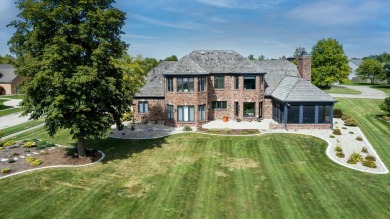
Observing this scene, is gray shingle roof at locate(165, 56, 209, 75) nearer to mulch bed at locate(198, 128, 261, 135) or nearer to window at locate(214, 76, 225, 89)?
window at locate(214, 76, 225, 89)

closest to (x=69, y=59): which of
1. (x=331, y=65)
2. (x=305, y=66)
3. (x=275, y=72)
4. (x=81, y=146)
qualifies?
(x=81, y=146)

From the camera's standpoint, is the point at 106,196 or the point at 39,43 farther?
the point at 39,43

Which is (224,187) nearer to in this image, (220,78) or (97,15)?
(97,15)

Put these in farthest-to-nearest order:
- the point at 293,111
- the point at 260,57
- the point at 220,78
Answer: the point at 260,57
the point at 220,78
the point at 293,111

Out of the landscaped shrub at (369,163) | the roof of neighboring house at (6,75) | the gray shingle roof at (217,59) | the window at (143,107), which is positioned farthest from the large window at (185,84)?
the roof of neighboring house at (6,75)

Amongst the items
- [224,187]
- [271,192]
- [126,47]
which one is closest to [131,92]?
[126,47]

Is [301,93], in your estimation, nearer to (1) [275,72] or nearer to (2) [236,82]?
(2) [236,82]
